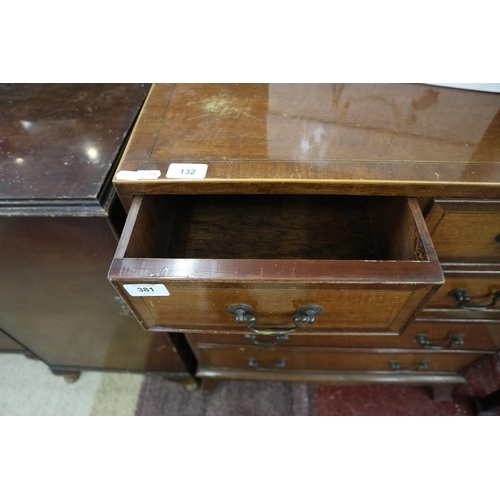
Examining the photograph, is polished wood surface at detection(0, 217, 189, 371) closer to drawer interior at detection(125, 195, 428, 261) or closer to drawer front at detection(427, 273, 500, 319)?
drawer interior at detection(125, 195, 428, 261)

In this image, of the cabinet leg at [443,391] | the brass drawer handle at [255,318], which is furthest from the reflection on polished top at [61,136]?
the cabinet leg at [443,391]

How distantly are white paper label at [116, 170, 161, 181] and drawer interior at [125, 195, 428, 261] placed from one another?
65 mm

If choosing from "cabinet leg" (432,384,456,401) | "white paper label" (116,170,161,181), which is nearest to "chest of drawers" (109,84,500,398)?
"white paper label" (116,170,161,181)

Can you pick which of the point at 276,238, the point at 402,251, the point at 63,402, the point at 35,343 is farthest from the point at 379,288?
the point at 63,402

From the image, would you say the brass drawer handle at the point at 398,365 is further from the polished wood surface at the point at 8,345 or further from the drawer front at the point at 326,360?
the polished wood surface at the point at 8,345

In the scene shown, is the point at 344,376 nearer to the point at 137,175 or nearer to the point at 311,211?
the point at 311,211

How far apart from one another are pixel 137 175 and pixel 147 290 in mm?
163

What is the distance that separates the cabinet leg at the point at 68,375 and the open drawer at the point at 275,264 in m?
0.63

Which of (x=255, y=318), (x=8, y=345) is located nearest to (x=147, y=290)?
(x=255, y=318)

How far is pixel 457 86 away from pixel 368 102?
15 cm

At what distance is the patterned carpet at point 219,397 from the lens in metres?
0.94

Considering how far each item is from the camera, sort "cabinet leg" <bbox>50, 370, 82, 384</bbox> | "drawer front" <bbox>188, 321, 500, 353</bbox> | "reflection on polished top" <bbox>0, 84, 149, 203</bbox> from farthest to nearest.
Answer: "cabinet leg" <bbox>50, 370, 82, 384</bbox>, "drawer front" <bbox>188, 321, 500, 353</bbox>, "reflection on polished top" <bbox>0, 84, 149, 203</bbox>

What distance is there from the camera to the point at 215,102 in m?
0.59

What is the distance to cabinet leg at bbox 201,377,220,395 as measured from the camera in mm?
939
